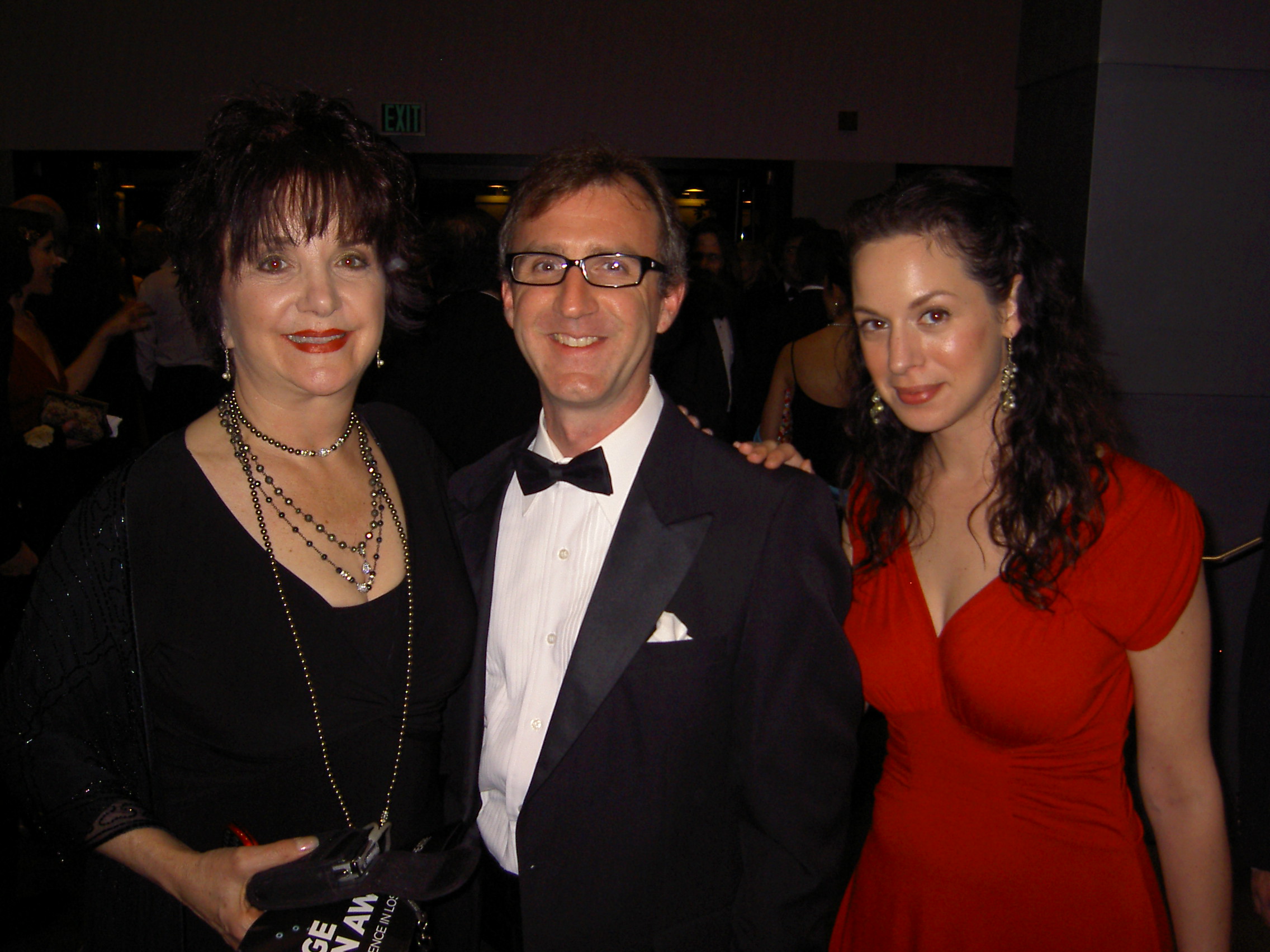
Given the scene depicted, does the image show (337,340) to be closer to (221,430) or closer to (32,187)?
(221,430)

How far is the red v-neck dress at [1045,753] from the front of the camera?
4.97 feet

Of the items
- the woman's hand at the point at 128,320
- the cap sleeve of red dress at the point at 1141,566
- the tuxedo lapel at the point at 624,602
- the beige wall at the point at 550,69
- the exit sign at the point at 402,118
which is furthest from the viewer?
the exit sign at the point at 402,118

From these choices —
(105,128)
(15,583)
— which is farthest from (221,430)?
(105,128)

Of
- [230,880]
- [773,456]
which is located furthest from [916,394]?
[230,880]

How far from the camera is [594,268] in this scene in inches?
62.5

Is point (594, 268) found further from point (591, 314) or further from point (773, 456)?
point (773, 456)

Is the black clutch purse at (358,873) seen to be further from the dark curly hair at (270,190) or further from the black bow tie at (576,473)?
the dark curly hair at (270,190)

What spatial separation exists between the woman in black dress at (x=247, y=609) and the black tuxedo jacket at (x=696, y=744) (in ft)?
1.12

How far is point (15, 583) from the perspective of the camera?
301 cm

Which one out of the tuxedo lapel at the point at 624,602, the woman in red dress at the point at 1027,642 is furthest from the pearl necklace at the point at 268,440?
the woman in red dress at the point at 1027,642

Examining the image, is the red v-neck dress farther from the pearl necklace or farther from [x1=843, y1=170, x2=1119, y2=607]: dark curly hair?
the pearl necklace

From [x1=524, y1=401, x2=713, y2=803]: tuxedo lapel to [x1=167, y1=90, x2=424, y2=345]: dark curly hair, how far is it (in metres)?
0.69

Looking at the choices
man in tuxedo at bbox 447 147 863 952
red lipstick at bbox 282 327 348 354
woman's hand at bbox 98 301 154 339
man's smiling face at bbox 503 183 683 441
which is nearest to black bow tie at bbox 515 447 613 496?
man in tuxedo at bbox 447 147 863 952

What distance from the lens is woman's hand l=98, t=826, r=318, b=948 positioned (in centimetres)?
125
